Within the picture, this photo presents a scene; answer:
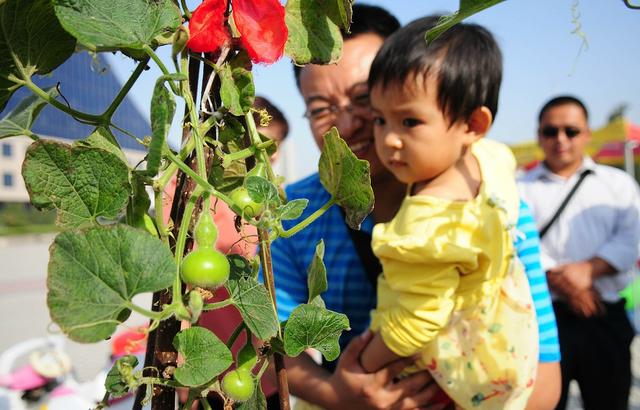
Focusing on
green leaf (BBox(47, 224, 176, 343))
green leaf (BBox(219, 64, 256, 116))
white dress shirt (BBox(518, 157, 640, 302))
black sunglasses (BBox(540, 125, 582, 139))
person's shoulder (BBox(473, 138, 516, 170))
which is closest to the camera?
green leaf (BBox(47, 224, 176, 343))

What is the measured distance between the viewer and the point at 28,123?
1.39 feet

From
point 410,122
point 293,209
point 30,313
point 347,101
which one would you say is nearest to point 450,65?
point 410,122

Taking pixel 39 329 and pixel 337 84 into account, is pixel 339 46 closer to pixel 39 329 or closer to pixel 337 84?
pixel 337 84

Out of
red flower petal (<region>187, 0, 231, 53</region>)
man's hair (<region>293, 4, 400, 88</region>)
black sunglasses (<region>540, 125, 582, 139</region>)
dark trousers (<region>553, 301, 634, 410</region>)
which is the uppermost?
man's hair (<region>293, 4, 400, 88</region>)

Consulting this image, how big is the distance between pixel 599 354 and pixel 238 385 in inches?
91.3

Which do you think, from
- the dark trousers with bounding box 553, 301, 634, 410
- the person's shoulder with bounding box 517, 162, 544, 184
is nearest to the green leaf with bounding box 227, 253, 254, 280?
the dark trousers with bounding box 553, 301, 634, 410

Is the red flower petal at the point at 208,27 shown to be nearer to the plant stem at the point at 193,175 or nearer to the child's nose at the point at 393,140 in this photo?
the plant stem at the point at 193,175

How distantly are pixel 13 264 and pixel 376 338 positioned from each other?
1104 cm

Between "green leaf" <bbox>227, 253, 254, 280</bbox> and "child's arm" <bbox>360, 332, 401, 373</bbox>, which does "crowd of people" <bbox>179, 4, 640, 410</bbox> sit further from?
"green leaf" <bbox>227, 253, 254, 280</bbox>

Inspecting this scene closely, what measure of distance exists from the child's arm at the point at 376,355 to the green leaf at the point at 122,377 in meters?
0.69

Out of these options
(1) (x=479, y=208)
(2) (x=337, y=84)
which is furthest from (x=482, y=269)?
(2) (x=337, y=84)

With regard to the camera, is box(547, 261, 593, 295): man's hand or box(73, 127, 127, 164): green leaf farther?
box(547, 261, 593, 295): man's hand

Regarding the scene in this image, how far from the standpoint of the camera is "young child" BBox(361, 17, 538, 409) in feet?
3.09

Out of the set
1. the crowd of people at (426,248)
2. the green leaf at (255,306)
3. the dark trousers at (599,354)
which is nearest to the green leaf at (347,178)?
the green leaf at (255,306)
